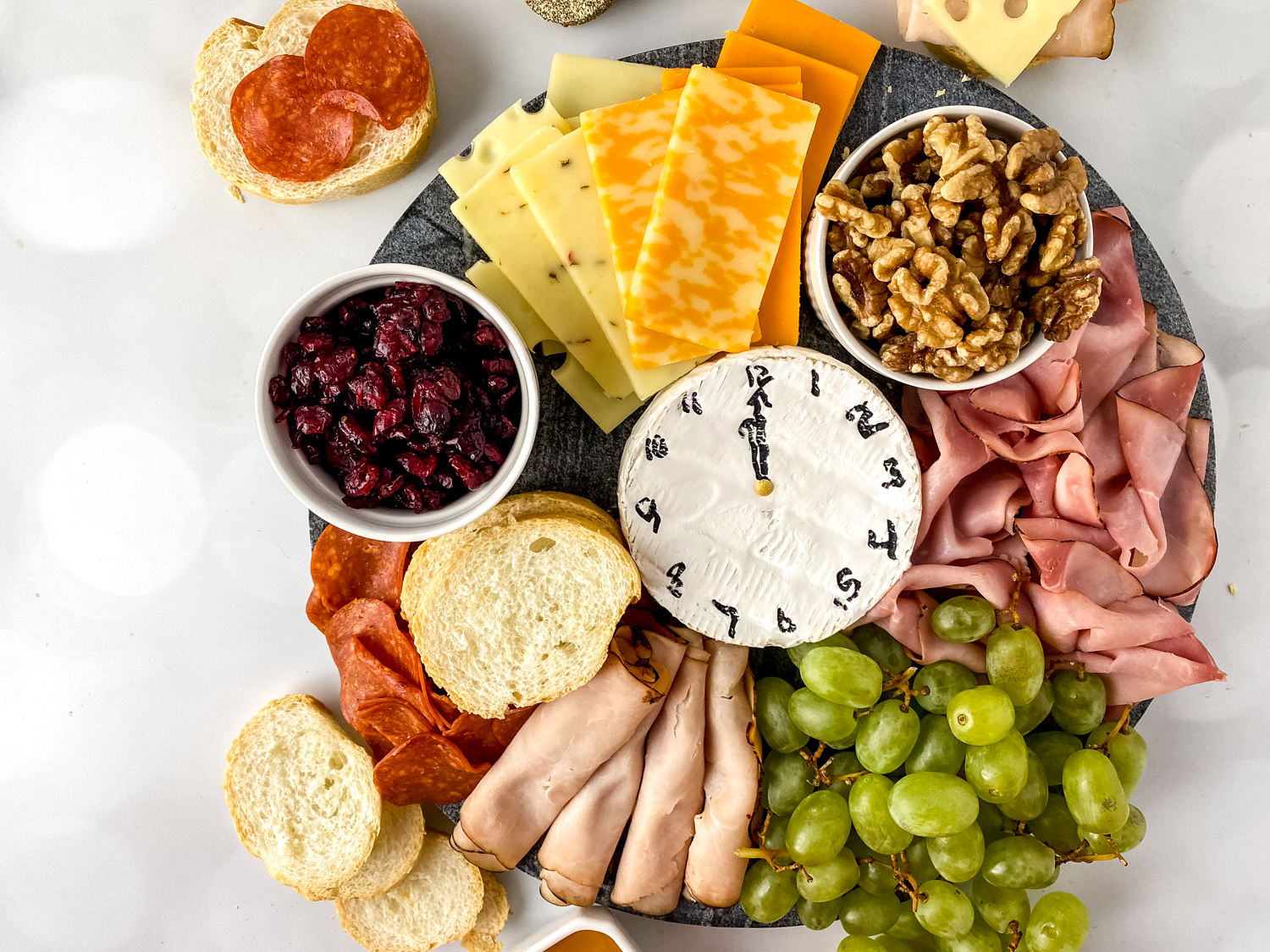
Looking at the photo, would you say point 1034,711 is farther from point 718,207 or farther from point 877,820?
point 718,207

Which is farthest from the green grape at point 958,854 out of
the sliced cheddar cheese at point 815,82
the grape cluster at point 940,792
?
the sliced cheddar cheese at point 815,82

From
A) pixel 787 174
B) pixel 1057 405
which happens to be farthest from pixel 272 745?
pixel 1057 405

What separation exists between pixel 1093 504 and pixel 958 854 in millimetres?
616

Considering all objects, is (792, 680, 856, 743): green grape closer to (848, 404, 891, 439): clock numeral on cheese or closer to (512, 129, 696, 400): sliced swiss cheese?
(848, 404, 891, 439): clock numeral on cheese

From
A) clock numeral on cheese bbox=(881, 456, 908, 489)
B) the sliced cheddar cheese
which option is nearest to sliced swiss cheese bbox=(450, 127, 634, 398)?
the sliced cheddar cheese

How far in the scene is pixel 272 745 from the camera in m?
1.55

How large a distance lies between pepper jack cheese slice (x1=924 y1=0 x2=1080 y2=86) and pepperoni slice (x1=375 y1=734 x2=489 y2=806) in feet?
4.88

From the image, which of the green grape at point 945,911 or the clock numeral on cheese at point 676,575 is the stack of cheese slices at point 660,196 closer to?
the clock numeral on cheese at point 676,575

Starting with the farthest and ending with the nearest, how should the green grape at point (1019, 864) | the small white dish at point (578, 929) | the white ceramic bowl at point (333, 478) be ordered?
1. the small white dish at point (578, 929)
2. the green grape at point (1019, 864)
3. the white ceramic bowl at point (333, 478)

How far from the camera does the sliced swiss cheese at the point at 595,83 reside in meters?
1.40

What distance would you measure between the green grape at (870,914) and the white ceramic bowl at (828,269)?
0.86 metres

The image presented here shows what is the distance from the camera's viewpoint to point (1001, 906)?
135cm

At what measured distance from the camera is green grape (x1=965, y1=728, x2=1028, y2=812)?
1252mm

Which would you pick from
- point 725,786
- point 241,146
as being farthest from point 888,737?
point 241,146
